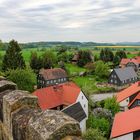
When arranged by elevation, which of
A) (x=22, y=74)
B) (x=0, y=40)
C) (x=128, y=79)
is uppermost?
(x=0, y=40)

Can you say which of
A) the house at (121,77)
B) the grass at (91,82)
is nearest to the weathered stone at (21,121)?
the grass at (91,82)

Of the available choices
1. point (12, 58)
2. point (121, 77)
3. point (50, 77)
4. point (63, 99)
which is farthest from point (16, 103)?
point (121, 77)

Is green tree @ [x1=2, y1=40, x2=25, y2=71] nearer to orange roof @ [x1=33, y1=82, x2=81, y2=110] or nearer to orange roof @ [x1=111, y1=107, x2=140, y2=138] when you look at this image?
orange roof @ [x1=33, y1=82, x2=81, y2=110]

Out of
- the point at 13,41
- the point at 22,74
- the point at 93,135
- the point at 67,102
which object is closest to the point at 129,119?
the point at 93,135

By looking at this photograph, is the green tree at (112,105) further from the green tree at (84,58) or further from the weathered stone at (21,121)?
the green tree at (84,58)

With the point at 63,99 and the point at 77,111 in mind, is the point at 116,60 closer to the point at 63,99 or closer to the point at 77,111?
the point at 63,99

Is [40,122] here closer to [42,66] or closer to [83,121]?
[83,121]

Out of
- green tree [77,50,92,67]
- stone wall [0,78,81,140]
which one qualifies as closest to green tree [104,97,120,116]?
stone wall [0,78,81,140]
